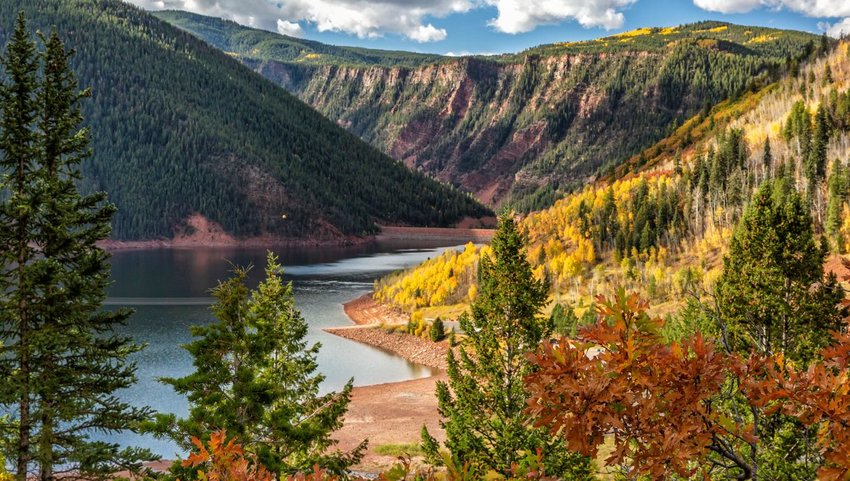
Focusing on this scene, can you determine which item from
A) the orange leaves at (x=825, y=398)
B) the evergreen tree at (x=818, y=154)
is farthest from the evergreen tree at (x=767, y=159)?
the orange leaves at (x=825, y=398)

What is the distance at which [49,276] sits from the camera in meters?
15.1

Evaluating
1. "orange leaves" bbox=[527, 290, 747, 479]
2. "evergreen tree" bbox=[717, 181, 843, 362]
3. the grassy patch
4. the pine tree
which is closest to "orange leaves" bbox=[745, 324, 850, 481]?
"orange leaves" bbox=[527, 290, 747, 479]

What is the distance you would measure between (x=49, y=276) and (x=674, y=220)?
89.0m

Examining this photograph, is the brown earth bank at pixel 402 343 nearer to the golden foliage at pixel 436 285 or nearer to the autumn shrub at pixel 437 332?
the autumn shrub at pixel 437 332

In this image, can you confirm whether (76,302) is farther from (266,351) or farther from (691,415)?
(691,415)

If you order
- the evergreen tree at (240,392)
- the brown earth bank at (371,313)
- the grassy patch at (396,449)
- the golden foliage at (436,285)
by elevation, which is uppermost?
the evergreen tree at (240,392)

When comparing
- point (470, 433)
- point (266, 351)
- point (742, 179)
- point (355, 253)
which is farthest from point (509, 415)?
point (355, 253)

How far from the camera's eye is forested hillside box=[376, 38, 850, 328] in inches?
2955

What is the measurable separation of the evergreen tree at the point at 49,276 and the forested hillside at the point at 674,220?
5743cm

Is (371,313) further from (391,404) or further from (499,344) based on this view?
(499,344)

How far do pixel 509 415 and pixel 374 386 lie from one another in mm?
46341

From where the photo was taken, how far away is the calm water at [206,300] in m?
59.4

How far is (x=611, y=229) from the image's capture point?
312ft

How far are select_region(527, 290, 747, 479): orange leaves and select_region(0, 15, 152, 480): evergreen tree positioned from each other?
47.6ft
